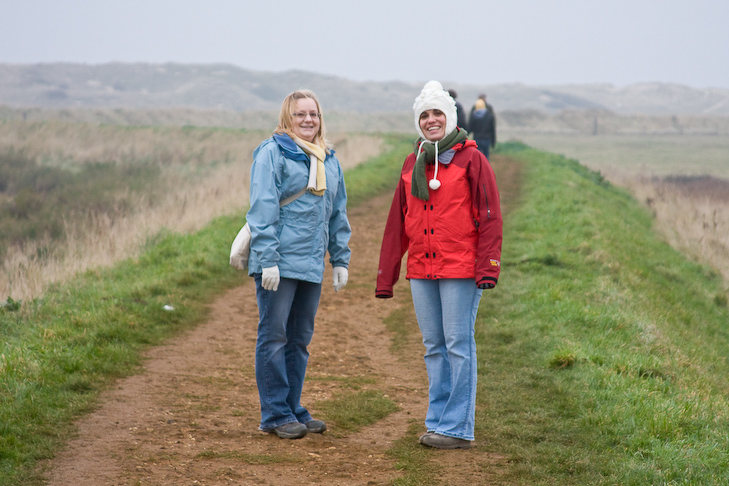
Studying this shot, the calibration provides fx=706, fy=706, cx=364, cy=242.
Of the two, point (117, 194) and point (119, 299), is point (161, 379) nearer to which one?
point (119, 299)

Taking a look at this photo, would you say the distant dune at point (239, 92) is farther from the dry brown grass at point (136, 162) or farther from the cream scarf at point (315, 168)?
the cream scarf at point (315, 168)

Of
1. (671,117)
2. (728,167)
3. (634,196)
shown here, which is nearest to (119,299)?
(634,196)

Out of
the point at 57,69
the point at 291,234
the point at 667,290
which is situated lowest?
the point at 667,290

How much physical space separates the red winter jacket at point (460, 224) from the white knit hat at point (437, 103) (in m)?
0.17

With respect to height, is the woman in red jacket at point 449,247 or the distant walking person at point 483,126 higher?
the distant walking person at point 483,126

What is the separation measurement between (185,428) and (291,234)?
1.49 meters

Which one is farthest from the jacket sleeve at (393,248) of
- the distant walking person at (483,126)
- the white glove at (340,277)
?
the distant walking person at (483,126)

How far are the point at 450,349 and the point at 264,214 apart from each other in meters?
1.36

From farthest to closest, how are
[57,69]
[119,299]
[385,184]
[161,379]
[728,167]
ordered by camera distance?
[57,69], [728,167], [385,184], [119,299], [161,379]

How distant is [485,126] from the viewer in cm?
1783

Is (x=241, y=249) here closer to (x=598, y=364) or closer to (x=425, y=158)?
(x=425, y=158)

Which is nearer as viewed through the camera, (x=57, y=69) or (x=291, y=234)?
(x=291, y=234)

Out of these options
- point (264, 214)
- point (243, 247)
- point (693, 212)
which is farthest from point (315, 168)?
point (693, 212)

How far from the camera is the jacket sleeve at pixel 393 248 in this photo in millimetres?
4395
